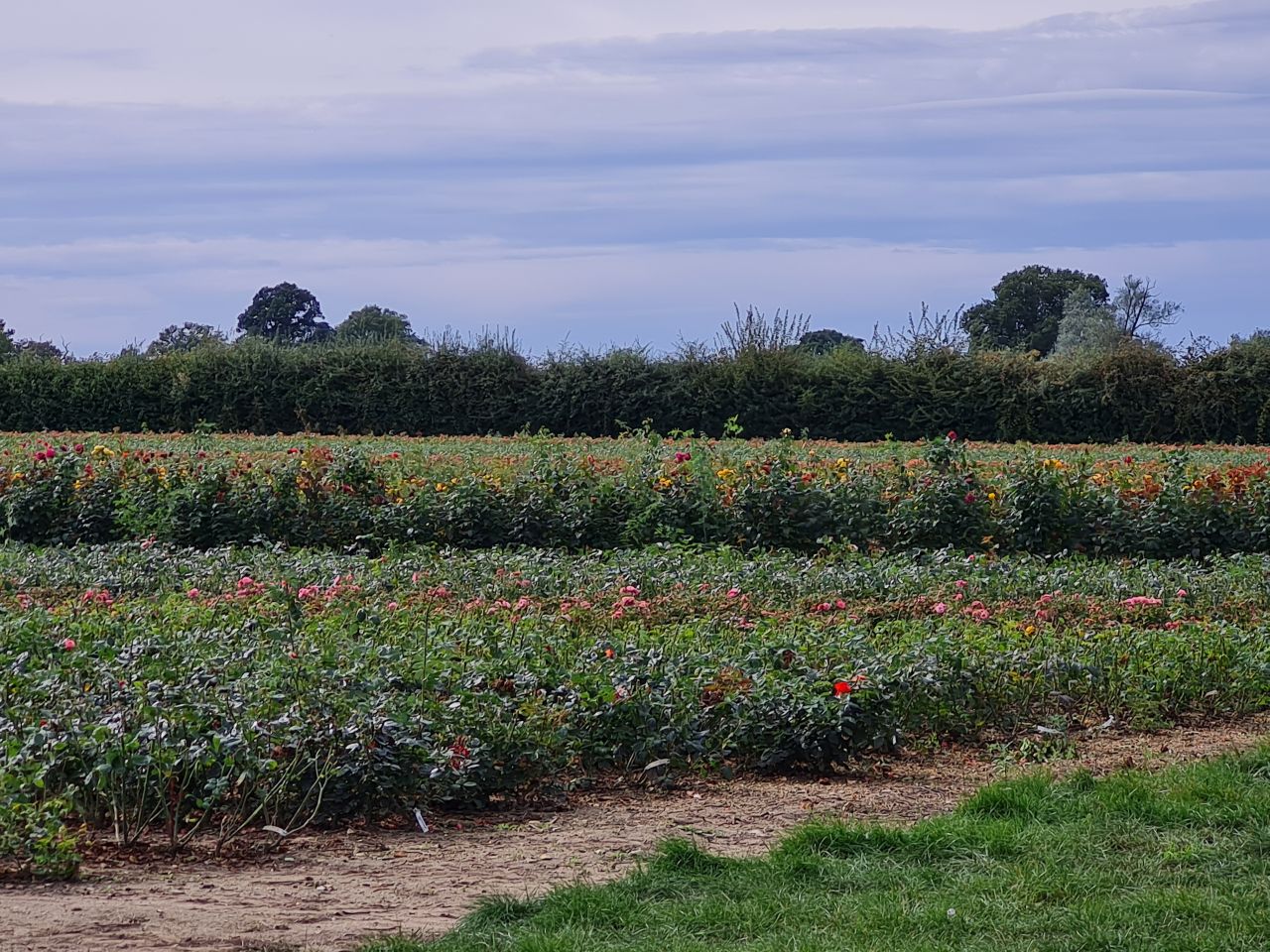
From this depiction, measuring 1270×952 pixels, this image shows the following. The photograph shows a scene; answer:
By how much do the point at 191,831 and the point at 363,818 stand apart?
52cm

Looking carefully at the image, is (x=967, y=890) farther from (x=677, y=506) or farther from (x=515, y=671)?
(x=677, y=506)

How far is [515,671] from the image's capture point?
4930mm

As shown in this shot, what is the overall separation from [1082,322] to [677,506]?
35.8 metres

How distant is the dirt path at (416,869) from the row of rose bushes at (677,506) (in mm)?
4624

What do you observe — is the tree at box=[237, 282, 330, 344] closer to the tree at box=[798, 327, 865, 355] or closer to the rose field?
the tree at box=[798, 327, 865, 355]

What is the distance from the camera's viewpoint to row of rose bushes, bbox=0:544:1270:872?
3988mm

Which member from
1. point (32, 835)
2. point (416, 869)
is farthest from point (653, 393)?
point (32, 835)

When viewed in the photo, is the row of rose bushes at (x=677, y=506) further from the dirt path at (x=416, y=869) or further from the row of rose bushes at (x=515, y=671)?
the dirt path at (x=416, y=869)

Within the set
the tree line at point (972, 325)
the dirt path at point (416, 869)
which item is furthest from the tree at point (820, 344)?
the dirt path at point (416, 869)

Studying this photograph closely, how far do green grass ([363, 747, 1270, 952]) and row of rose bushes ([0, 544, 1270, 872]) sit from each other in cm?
88

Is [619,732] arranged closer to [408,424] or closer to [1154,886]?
[1154,886]

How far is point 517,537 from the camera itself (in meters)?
9.56

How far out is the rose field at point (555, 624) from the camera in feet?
13.2

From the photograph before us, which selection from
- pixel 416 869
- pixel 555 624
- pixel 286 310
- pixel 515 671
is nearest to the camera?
pixel 416 869
